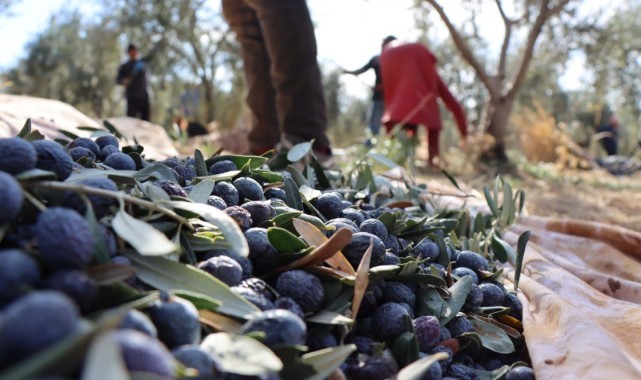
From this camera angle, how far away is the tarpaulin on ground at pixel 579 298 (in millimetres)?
908

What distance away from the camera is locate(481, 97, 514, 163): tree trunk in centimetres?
654

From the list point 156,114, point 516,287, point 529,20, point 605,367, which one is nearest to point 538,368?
point 605,367

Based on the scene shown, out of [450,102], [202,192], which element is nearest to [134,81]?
[450,102]

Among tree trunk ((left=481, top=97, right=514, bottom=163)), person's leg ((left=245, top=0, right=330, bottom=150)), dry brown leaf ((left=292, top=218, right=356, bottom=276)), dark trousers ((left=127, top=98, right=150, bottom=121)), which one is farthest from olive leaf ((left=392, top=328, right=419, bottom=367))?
dark trousers ((left=127, top=98, right=150, bottom=121))

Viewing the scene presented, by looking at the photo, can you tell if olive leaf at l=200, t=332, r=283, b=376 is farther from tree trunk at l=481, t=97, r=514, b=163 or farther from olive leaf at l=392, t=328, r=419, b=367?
tree trunk at l=481, t=97, r=514, b=163

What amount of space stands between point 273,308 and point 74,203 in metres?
0.30

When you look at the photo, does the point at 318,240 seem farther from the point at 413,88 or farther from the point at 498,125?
the point at 498,125

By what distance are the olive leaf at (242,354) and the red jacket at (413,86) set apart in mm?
4458

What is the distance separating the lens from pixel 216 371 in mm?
596

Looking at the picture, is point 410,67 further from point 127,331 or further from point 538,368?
point 127,331

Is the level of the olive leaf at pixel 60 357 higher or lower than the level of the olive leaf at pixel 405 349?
higher

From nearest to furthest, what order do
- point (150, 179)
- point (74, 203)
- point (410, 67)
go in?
point (74, 203) < point (150, 179) < point (410, 67)

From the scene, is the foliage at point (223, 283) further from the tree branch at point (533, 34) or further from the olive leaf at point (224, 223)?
the tree branch at point (533, 34)

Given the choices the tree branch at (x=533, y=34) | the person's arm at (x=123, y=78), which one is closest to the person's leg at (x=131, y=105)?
the person's arm at (x=123, y=78)
